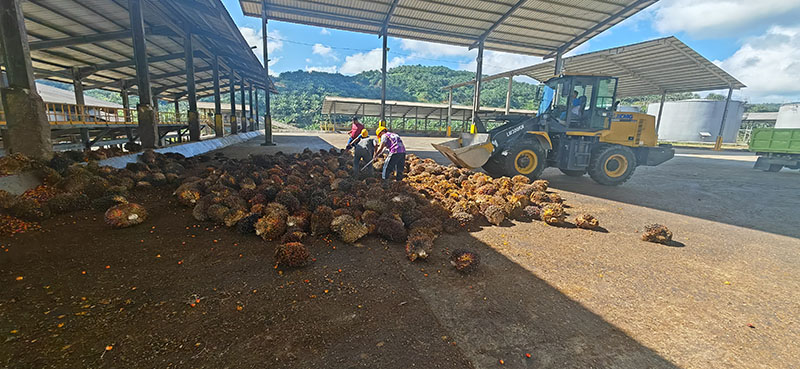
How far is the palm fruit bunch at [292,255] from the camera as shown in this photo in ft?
9.11

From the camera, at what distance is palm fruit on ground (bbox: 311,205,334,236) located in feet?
11.7

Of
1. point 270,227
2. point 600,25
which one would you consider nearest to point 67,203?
point 270,227

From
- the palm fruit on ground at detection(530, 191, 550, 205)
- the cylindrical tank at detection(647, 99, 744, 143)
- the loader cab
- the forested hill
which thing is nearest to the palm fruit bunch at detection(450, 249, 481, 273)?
the palm fruit on ground at detection(530, 191, 550, 205)

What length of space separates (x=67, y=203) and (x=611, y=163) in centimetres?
1097

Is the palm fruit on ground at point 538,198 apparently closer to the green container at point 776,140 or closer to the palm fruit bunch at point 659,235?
the palm fruit bunch at point 659,235

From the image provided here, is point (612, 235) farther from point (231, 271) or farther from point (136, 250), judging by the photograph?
point (136, 250)

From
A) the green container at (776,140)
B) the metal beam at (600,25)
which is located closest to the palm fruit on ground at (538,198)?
the green container at (776,140)

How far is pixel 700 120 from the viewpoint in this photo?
33.5 metres

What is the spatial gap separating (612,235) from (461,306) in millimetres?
3062

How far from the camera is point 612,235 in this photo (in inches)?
163

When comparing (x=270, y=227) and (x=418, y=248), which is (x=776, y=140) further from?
(x=270, y=227)

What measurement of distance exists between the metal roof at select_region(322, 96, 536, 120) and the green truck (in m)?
19.5

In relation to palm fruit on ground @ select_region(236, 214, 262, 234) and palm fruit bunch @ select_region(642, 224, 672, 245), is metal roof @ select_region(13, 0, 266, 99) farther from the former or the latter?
palm fruit bunch @ select_region(642, 224, 672, 245)

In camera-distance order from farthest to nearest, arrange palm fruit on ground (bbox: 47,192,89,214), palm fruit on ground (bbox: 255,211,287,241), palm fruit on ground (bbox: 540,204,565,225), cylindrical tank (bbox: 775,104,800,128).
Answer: cylindrical tank (bbox: 775,104,800,128), palm fruit on ground (bbox: 540,204,565,225), palm fruit on ground (bbox: 47,192,89,214), palm fruit on ground (bbox: 255,211,287,241)
